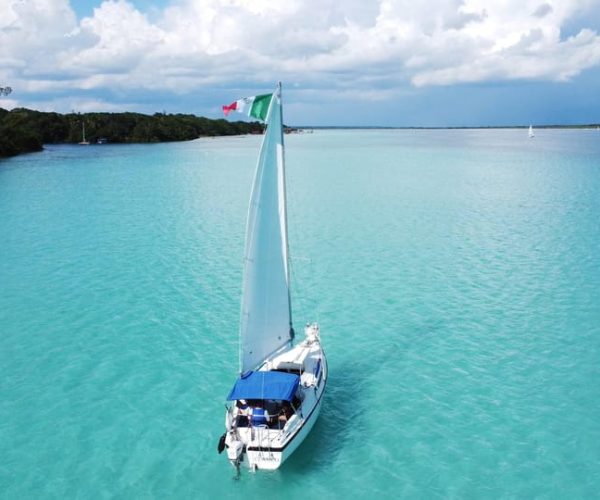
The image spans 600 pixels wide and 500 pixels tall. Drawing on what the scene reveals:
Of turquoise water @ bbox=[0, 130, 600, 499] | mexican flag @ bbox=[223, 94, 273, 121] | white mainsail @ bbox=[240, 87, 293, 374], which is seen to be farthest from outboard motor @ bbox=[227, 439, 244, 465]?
mexican flag @ bbox=[223, 94, 273, 121]

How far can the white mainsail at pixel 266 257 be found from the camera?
2111 cm

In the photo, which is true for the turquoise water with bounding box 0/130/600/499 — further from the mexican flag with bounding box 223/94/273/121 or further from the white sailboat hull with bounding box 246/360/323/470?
the mexican flag with bounding box 223/94/273/121

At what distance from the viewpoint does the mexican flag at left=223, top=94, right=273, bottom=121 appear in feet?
68.6

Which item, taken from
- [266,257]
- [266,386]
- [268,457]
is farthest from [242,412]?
[266,257]

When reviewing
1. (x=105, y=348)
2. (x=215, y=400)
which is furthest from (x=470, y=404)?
(x=105, y=348)

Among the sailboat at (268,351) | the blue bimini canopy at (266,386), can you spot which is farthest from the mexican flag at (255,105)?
the blue bimini canopy at (266,386)

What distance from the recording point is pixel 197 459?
68.5 feet

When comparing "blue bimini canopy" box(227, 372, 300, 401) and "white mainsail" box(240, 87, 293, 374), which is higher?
"white mainsail" box(240, 87, 293, 374)

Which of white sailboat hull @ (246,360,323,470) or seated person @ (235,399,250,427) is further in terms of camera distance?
seated person @ (235,399,250,427)

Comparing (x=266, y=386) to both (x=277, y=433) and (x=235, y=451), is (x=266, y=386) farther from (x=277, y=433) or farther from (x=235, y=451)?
(x=235, y=451)

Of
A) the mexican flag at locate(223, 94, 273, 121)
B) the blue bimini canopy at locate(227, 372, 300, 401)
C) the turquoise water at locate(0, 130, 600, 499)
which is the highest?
the mexican flag at locate(223, 94, 273, 121)

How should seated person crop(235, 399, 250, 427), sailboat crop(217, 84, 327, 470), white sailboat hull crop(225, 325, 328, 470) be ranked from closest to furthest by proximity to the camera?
1. white sailboat hull crop(225, 325, 328, 470)
2. sailboat crop(217, 84, 327, 470)
3. seated person crop(235, 399, 250, 427)

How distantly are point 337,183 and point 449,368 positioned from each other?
68.5 meters

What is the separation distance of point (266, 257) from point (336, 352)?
31.3ft
